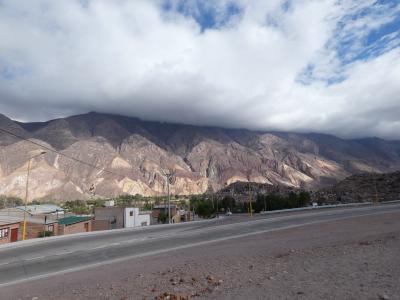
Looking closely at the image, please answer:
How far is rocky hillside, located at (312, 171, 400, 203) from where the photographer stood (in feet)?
245

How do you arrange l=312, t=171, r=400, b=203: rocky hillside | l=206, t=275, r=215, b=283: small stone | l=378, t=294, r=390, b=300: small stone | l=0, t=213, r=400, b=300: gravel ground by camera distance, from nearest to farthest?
l=378, t=294, r=390, b=300: small stone, l=0, t=213, r=400, b=300: gravel ground, l=206, t=275, r=215, b=283: small stone, l=312, t=171, r=400, b=203: rocky hillside

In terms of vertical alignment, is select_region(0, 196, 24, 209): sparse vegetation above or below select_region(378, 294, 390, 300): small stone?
above

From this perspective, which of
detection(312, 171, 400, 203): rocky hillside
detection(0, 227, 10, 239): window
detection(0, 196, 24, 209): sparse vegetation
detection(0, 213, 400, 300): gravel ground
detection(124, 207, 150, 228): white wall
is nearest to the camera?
detection(0, 213, 400, 300): gravel ground

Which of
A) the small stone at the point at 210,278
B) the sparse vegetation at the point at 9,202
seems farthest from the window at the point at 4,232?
the sparse vegetation at the point at 9,202

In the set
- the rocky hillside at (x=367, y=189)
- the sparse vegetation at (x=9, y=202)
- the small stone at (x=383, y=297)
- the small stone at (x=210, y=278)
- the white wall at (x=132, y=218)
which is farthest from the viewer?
the sparse vegetation at (x=9, y=202)

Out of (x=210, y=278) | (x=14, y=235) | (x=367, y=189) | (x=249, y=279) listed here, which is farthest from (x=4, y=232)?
(x=367, y=189)

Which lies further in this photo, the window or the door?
the door

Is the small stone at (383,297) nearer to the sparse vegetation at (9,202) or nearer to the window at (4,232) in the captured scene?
the window at (4,232)

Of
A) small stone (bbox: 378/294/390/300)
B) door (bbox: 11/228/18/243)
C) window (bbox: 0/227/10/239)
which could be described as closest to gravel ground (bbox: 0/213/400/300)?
small stone (bbox: 378/294/390/300)

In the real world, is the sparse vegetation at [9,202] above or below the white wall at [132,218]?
above

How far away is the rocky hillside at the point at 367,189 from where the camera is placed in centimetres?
7475

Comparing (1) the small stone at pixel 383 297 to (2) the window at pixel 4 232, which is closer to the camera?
(1) the small stone at pixel 383 297

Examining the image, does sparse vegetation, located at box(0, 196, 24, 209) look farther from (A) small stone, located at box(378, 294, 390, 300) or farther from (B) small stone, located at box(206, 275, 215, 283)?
(A) small stone, located at box(378, 294, 390, 300)

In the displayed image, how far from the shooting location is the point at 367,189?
84.3 meters
